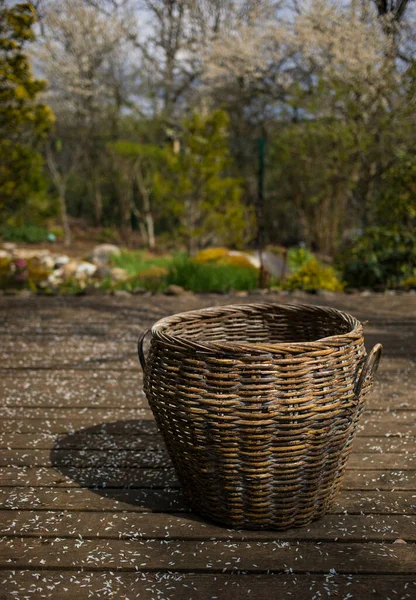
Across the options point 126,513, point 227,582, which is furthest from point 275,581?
point 126,513

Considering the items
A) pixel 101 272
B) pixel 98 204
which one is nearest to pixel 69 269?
pixel 101 272

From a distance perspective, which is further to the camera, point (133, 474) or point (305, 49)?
point (305, 49)

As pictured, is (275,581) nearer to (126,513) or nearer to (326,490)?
(326,490)

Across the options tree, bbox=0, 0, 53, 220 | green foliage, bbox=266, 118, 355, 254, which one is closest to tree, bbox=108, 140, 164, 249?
green foliage, bbox=266, 118, 355, 254

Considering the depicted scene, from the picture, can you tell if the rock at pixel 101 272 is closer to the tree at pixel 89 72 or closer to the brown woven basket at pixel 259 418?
the tree at pixel 89 72

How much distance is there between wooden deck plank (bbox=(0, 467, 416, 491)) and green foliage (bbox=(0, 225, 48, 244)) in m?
10.7

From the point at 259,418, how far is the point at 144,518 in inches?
21.8

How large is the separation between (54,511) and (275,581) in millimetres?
768

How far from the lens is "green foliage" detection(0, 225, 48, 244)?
1223 cm

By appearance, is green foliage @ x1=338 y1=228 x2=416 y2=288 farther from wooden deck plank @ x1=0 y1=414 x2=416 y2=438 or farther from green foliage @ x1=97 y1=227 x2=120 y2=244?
green foliage @ x1=97 y1=227 x2=120 y2=244

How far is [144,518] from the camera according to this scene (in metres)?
1.81

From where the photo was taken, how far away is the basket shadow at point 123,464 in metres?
1.95

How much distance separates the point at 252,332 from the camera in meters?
2.30

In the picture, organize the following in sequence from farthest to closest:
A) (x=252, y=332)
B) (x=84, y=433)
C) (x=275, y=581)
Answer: (x=84, y=433), (x=252, y=332), (x=275, y=581)
